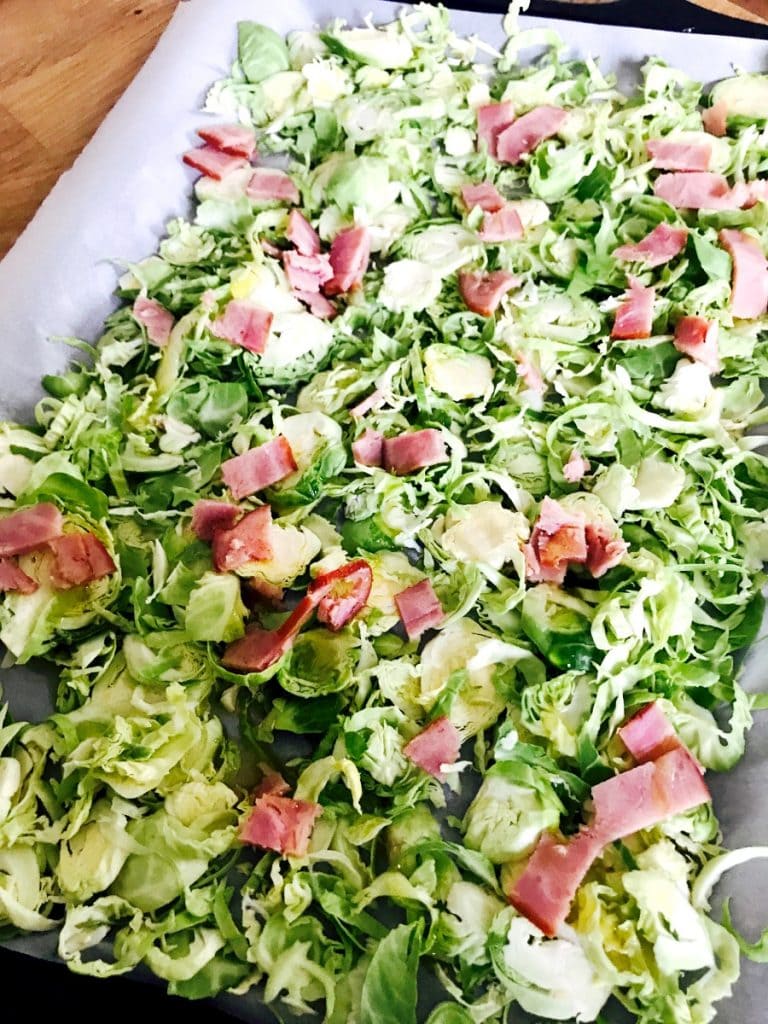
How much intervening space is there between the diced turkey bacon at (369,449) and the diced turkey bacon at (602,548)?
194 mm

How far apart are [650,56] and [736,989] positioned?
977mm

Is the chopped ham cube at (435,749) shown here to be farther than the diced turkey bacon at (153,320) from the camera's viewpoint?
No

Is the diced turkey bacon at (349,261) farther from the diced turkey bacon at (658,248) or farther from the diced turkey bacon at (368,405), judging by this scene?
the diced turkey bacon at (658,248)

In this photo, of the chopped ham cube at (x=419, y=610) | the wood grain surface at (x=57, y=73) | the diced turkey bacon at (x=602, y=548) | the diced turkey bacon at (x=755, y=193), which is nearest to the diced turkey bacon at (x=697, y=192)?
the diced turkey bacon at (x=755, y=193)

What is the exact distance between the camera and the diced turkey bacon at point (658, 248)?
94cm

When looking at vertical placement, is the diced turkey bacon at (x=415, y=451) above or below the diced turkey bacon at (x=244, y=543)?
below

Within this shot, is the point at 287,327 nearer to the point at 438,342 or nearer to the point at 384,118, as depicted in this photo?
the point at 438,342

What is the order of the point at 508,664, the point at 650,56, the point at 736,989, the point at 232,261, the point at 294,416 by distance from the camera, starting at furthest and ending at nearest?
the point at 650,56 < the point at 232,261 < the point at 294,416 < the point at 508,664 < the point at 736,989

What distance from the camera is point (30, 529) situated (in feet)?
2.53

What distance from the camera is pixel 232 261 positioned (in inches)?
38.7

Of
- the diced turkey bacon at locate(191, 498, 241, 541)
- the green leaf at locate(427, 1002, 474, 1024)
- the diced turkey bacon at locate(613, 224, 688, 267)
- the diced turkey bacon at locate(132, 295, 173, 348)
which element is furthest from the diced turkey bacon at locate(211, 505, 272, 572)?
the diced turkey bacon at locate(613, 224, 688, 267)

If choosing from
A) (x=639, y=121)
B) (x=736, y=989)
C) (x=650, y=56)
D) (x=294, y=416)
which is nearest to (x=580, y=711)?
(x=736, y=989)

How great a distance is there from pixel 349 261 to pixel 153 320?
0.20 meters

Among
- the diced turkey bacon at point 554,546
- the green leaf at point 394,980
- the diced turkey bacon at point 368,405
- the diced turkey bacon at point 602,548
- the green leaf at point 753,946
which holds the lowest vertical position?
the green leaf at point 753,946
